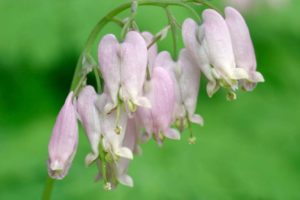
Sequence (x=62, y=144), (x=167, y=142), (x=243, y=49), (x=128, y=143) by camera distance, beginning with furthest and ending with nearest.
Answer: (x=167, y=142), (x=128, y=143), (x=243, y=49), (x=62, y=144)

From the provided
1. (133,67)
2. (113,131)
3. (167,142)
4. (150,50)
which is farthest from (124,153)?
(167,142)

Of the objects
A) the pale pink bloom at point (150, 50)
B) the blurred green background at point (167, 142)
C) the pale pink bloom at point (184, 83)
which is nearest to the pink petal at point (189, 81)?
the pale pink bloom at point (184, 83)

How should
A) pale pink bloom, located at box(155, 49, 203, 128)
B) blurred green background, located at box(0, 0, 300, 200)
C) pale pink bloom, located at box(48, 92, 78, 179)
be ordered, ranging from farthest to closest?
blurred green background, located at box(0, 0, 300, 200) < pale pink bloom, located at box(155, 49, 203, 128) < pale pink bloom, located at box(48, 92, 78, 179)

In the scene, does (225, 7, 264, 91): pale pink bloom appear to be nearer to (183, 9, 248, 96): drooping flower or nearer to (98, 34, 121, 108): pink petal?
(183, 9, 248, 96): drooping flower

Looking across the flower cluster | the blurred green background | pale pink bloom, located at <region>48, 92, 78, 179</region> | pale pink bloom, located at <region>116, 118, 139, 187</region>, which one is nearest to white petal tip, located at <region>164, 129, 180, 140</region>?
the flower cluster

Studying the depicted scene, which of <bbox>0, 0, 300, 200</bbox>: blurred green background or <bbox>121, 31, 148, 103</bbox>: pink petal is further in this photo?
<bbox>0, 0, 300, 200</bbox>: blurred green background

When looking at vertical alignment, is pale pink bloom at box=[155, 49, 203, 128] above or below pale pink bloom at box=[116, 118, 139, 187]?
above

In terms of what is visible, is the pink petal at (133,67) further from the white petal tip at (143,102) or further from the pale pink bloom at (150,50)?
the pale pink bloom at (150,50)

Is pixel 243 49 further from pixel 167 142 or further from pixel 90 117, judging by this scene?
pixel 167 142
